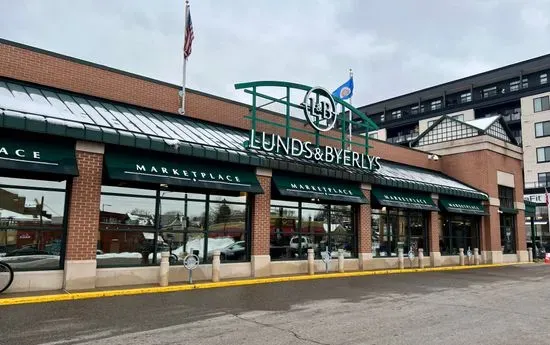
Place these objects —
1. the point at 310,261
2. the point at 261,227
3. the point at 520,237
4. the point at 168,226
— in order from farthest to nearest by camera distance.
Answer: the point at 520,237 < the point at 310,261 < the point at 261,227 < the point at 168,226

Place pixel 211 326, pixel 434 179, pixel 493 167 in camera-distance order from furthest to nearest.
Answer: pixel 493 167 → pixel 434 179 → pixel 211 326

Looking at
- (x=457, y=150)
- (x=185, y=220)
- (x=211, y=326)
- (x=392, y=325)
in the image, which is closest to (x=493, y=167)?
(x=457, y=150)

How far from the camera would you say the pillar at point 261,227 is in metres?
16.2

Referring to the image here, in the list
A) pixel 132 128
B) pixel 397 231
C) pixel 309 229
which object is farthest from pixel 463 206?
pixel 132 128

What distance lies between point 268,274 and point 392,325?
8303 millimetres

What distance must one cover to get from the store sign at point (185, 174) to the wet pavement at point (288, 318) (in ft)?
11.4

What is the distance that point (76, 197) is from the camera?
12.2 meters

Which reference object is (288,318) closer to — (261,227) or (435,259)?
(261,227)

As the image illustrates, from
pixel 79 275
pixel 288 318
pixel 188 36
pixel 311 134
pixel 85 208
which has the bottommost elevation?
pixel 288 318

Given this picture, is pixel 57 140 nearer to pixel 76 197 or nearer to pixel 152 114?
pixel 76 197

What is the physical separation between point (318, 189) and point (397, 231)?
692cm

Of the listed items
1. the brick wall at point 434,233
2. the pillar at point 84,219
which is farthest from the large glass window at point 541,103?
the pillar at point 84,219

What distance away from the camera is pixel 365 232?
20.5 m

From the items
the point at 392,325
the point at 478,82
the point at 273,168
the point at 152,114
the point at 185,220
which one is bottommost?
the point at 392,325
